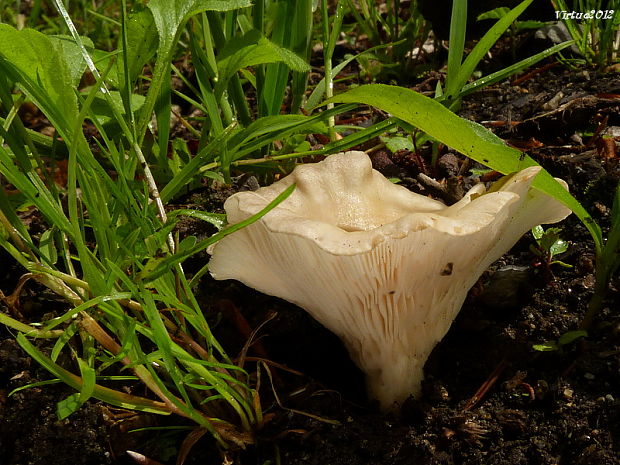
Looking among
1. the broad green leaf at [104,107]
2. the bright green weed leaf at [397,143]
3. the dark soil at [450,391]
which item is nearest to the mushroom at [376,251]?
the dark soil at [450,391]

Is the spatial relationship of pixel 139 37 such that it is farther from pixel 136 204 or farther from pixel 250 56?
pixel 136 204

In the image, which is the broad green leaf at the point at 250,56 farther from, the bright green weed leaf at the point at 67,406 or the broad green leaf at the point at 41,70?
the bright green weed leaf at the point at 67,406

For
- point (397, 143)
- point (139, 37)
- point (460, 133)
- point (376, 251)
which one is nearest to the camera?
point (376, 251)

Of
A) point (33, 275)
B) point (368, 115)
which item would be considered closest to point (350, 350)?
point (33, 275)

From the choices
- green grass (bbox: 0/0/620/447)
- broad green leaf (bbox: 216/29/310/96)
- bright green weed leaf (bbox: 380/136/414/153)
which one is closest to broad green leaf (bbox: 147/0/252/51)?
green grass (bbox: 0/0/620/447)

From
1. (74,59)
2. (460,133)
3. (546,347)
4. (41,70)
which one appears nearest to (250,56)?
(74,59)

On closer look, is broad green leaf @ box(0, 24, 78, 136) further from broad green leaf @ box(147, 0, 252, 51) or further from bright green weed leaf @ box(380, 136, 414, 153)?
bright green weed leaf @ box(380, 136, 414, 153)
